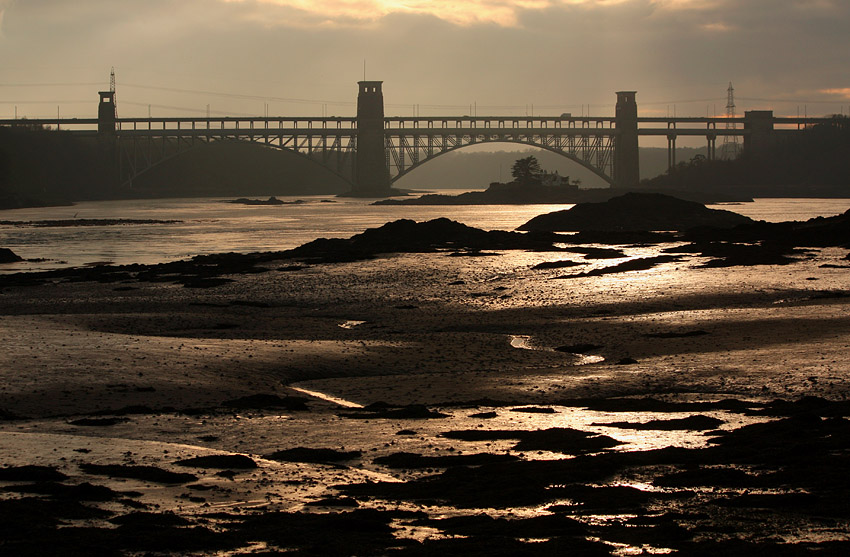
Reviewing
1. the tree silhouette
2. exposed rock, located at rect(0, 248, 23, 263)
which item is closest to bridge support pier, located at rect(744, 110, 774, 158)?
the tree silhouette

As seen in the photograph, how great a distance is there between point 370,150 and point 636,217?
10650 cm

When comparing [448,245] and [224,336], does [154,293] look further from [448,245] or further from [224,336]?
[448,245]

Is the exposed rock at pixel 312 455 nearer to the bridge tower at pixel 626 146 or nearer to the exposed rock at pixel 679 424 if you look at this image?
the exposed rock at pixel 679 424

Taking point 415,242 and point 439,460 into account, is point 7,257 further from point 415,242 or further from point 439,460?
point 439,460

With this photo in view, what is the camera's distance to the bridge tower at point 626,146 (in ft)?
545

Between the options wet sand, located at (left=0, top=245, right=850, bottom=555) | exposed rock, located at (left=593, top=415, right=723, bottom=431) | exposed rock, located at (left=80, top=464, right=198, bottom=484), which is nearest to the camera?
wet sand, located at (left=0, top=245, right=850, bottom=555)

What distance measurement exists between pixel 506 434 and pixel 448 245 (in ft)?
109

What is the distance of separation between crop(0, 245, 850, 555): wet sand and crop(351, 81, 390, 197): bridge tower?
136m

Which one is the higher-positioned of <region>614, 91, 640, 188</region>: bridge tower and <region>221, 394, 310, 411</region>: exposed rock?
<region>614, 91, 640, 188</region>: bridge tower

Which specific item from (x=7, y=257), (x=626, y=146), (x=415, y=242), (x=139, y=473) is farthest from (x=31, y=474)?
(x=626, y=146)

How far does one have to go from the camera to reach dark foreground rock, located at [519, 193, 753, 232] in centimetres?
5991

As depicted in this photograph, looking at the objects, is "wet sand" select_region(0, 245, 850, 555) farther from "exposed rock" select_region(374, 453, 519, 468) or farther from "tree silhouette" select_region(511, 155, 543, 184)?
"tree silhouette" select_region(511, 155, 543, 184)

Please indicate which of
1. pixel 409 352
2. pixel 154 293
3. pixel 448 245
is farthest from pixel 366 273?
pixel 409 352

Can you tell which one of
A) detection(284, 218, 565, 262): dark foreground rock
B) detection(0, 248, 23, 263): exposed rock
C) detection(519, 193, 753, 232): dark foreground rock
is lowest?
detection(0, 248, 23, 263): exposed rock
